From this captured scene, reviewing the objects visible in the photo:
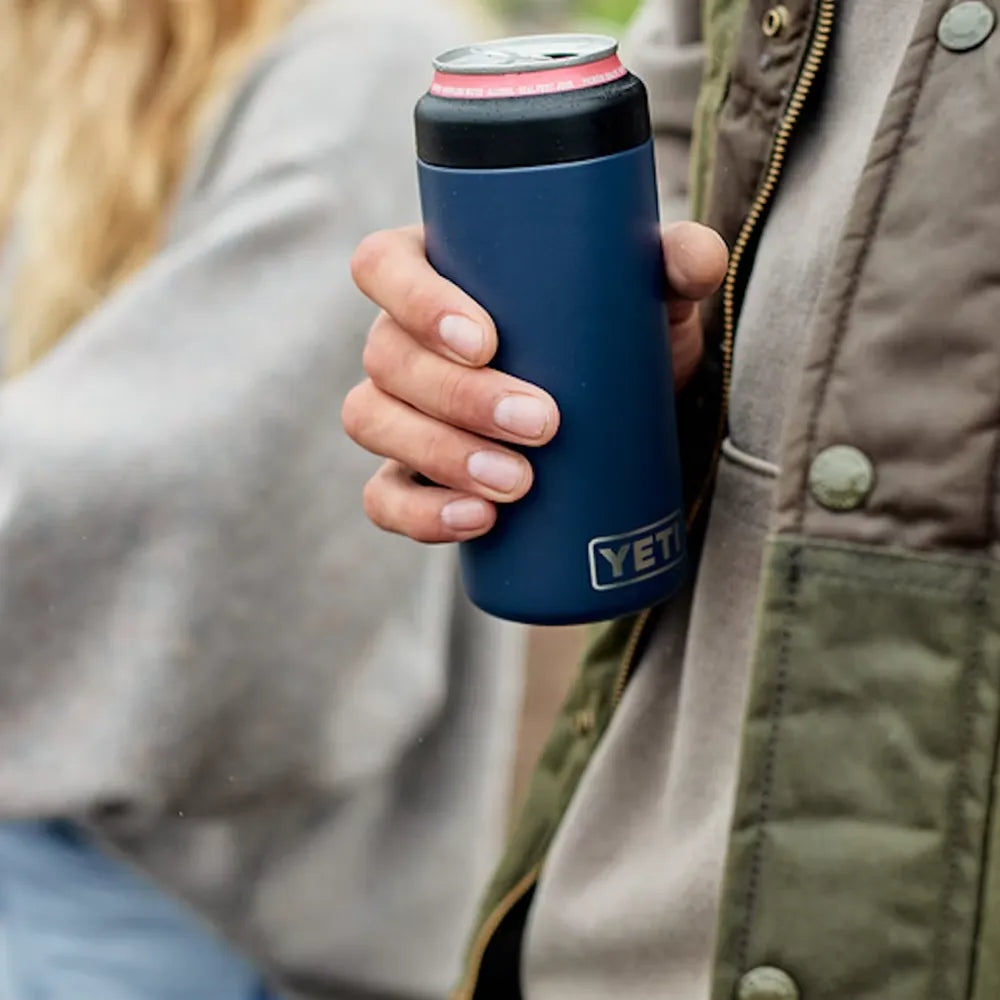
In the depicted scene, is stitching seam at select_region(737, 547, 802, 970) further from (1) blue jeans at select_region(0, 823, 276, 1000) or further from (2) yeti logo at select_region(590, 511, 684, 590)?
(1) blue jeans at select_region(0, 823, 276, 1000)

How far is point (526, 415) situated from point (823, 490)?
0.45ft

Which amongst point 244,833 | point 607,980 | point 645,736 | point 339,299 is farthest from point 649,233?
point 244,833

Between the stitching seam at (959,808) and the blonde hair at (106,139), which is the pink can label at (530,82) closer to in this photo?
the stitching seam at (959,808)

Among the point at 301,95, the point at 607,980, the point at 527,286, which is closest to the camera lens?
the point at 527,286

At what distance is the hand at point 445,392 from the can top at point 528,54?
0.10 meters

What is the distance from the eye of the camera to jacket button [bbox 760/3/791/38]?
Answer: 2.63 feet

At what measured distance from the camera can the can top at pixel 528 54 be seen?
27.9 inches

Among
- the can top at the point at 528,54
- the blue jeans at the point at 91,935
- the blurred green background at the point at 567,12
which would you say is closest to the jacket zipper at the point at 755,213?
the can top at the point at 528,54

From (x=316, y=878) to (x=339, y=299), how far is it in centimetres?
56

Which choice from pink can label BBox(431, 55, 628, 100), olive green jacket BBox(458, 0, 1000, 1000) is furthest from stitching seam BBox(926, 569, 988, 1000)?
pink can label BBox(431, 55, 628, 100)

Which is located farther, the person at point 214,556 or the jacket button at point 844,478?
the person at point 214,556

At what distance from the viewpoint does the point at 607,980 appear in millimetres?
899

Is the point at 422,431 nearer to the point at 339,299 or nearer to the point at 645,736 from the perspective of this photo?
the point at 645,736

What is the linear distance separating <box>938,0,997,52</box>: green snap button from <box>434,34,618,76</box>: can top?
15cm
